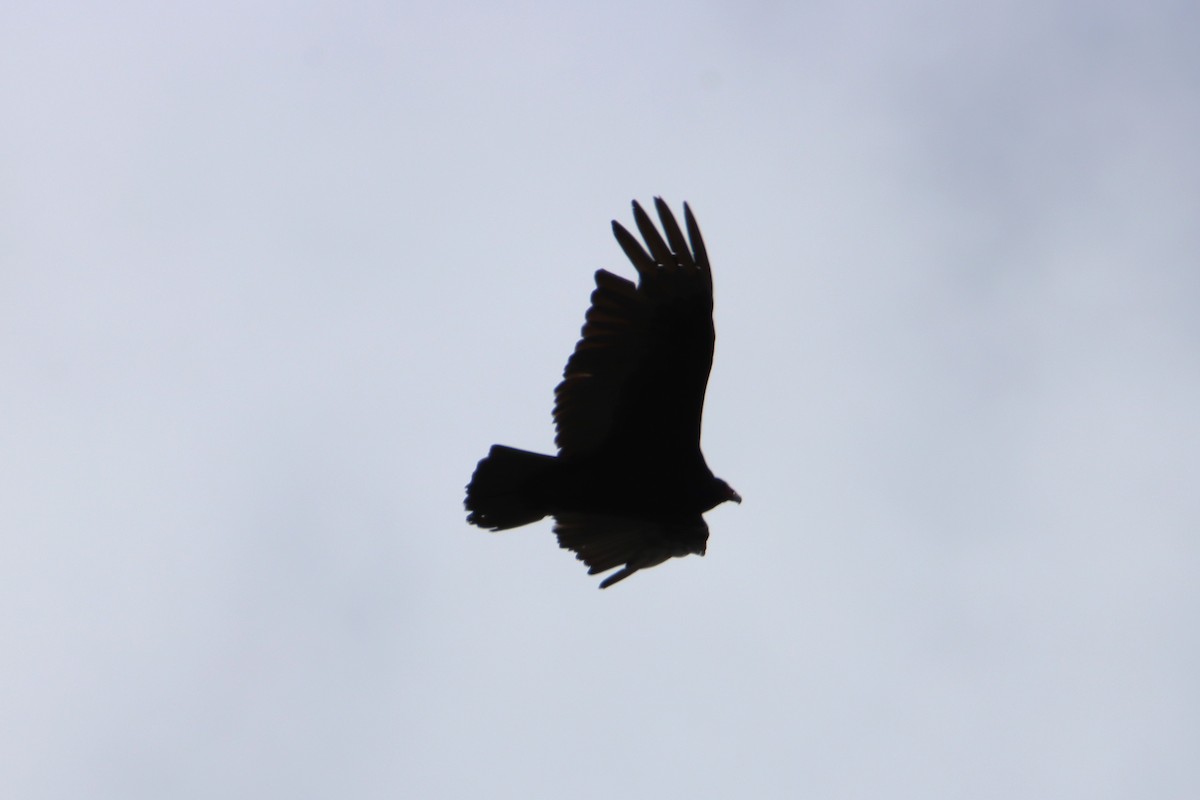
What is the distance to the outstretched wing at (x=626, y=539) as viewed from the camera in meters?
11.4

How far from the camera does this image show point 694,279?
36.8 ft

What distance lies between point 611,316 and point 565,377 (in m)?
0.60

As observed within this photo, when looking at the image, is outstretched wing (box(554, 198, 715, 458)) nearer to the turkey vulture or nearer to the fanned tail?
the turkey vulture

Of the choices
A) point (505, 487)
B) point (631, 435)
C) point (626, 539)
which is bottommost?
point (626, 539)

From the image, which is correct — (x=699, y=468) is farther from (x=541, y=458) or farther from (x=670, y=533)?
(x=541, y=458)

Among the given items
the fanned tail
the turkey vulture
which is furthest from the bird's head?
→ the fanned tail

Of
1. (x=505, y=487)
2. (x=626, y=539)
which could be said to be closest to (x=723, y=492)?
(x=626, y=539)

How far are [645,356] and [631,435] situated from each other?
0.64 meters

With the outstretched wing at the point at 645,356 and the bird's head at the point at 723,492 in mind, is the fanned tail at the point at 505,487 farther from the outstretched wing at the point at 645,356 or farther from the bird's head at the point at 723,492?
the bird's head at the point at 723,492

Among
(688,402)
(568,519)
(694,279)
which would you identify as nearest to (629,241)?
(694,279)

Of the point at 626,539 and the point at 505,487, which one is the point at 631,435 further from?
the point at 505,487

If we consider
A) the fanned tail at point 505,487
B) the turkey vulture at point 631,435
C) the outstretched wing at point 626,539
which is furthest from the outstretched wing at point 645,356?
the outstretched wing at point 626,539

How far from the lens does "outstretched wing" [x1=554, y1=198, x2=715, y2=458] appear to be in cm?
1123

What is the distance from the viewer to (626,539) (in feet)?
38.1
